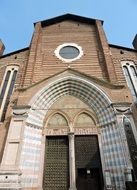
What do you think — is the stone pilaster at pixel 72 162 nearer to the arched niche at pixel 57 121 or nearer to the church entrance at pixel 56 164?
the church entrance at pixel 56 164

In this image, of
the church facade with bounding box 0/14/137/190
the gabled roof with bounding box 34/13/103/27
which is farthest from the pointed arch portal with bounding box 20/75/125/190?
the gabled roof with bounding box 34/13/103/27

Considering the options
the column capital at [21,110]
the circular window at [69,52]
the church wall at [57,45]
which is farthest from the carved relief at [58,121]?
the circular window at [69,52]

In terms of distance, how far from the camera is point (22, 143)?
792cm

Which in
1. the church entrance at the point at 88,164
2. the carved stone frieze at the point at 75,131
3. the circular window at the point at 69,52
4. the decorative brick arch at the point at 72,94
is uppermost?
the circular window at the point at 69,52

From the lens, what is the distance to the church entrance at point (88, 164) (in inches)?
320

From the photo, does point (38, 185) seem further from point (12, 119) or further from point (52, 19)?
point (52, 19)

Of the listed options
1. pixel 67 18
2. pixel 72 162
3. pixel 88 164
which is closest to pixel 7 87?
pixel 72 162

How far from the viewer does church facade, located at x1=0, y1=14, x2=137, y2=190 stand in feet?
25.4

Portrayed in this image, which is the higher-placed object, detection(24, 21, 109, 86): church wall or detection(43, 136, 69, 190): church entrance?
detection(24, 21, 109, 86): church wall

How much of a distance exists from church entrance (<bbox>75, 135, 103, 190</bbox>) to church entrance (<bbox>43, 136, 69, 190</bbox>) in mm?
551

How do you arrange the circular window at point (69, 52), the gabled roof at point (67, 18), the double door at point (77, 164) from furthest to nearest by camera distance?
1. the gabled roof at point (67, 18)
2. the circular window at point (69, 52)
3. the double door at point (77, 164)

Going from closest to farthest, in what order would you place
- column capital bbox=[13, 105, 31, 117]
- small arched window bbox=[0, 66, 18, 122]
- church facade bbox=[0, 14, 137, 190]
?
1. church facade bbox=[0, 14, 137, 190]
2. column capital bbox=[13, 105, 31, 117]
3. small arched window bbox=[0, 66, 18, 122]

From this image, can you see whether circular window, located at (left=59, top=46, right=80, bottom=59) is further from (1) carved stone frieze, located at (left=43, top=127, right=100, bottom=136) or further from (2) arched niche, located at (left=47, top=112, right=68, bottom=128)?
(1) carved stone frieze, located at (left=43, top=127, right=100, bottom=136)

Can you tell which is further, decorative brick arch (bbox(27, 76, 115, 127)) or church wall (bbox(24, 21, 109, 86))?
church wall (bbox(24, 21, 109, 86))
